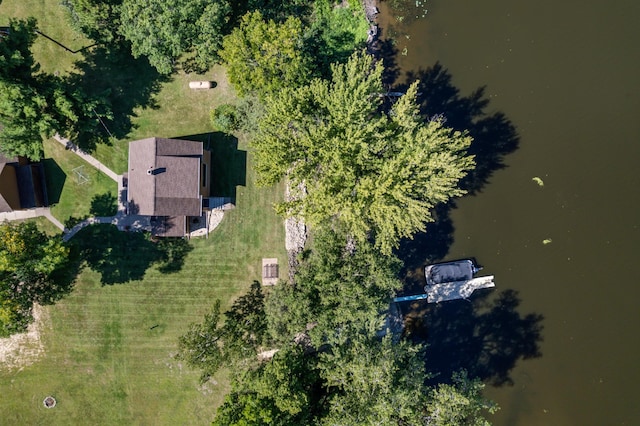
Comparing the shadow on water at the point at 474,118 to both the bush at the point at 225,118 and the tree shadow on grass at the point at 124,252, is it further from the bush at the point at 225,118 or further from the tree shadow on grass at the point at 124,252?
the tree shadow on grass at the point at 124,252

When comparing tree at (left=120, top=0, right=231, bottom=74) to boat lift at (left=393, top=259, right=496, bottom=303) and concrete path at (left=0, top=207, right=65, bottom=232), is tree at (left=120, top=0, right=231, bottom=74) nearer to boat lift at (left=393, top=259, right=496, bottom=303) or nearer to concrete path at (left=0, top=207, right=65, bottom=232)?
concrete path at (left=0, top=207, right=65, bottom=232)

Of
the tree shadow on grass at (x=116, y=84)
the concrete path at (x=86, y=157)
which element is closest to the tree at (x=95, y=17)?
the tree shadow on grass at (x=116, y=84)

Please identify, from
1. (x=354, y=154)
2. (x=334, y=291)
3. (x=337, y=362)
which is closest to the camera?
(x=354, y=154)

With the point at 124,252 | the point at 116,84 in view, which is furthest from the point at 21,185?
the point at 116,84

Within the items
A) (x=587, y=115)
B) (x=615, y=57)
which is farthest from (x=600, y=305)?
(x=615, y=57)

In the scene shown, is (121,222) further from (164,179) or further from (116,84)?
(116,84)

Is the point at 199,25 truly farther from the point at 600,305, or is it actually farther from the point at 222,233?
the point at 600,305
